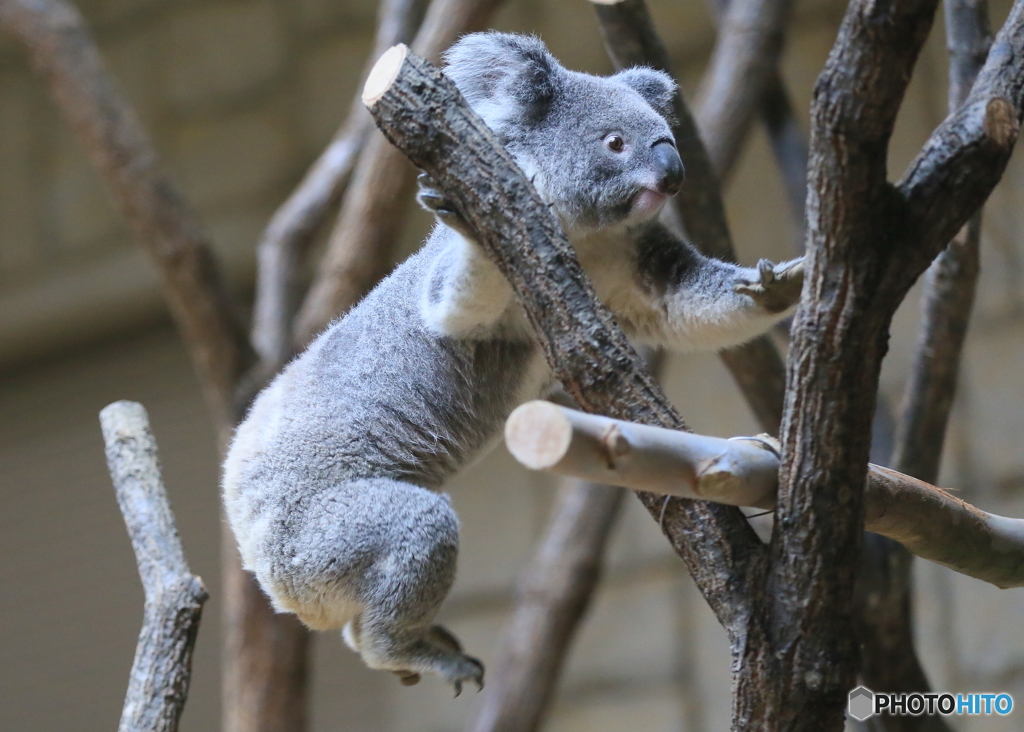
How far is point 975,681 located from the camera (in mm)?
4176

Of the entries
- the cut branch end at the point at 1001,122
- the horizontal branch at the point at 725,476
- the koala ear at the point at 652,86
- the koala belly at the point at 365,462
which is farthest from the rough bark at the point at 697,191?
the cut branch end at the point at 1001,122

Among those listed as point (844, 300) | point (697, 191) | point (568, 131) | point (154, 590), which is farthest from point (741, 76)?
point (154, 590)

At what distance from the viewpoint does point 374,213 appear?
3.66 metres

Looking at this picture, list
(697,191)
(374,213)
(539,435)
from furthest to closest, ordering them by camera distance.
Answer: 1. (374,213)
2. (697,191)
3. (539,435)

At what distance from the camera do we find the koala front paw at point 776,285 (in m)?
1.94

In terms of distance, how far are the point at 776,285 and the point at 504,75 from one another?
2.33ft

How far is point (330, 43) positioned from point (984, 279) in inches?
153

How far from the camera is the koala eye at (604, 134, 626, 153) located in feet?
6.93

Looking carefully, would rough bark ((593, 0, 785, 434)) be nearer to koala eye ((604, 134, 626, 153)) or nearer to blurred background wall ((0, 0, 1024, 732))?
koala eye ((604, 134, 626, 153))

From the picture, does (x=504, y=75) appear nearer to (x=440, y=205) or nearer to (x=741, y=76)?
(x=440, y=205)

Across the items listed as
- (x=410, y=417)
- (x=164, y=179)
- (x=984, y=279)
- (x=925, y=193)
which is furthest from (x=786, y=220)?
(x=925, y=193)

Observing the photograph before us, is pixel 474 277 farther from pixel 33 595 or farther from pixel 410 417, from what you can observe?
pixel 33 595

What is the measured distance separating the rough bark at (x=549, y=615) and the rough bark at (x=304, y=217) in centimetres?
132

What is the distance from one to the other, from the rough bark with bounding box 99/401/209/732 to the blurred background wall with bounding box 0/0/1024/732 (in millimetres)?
3035
